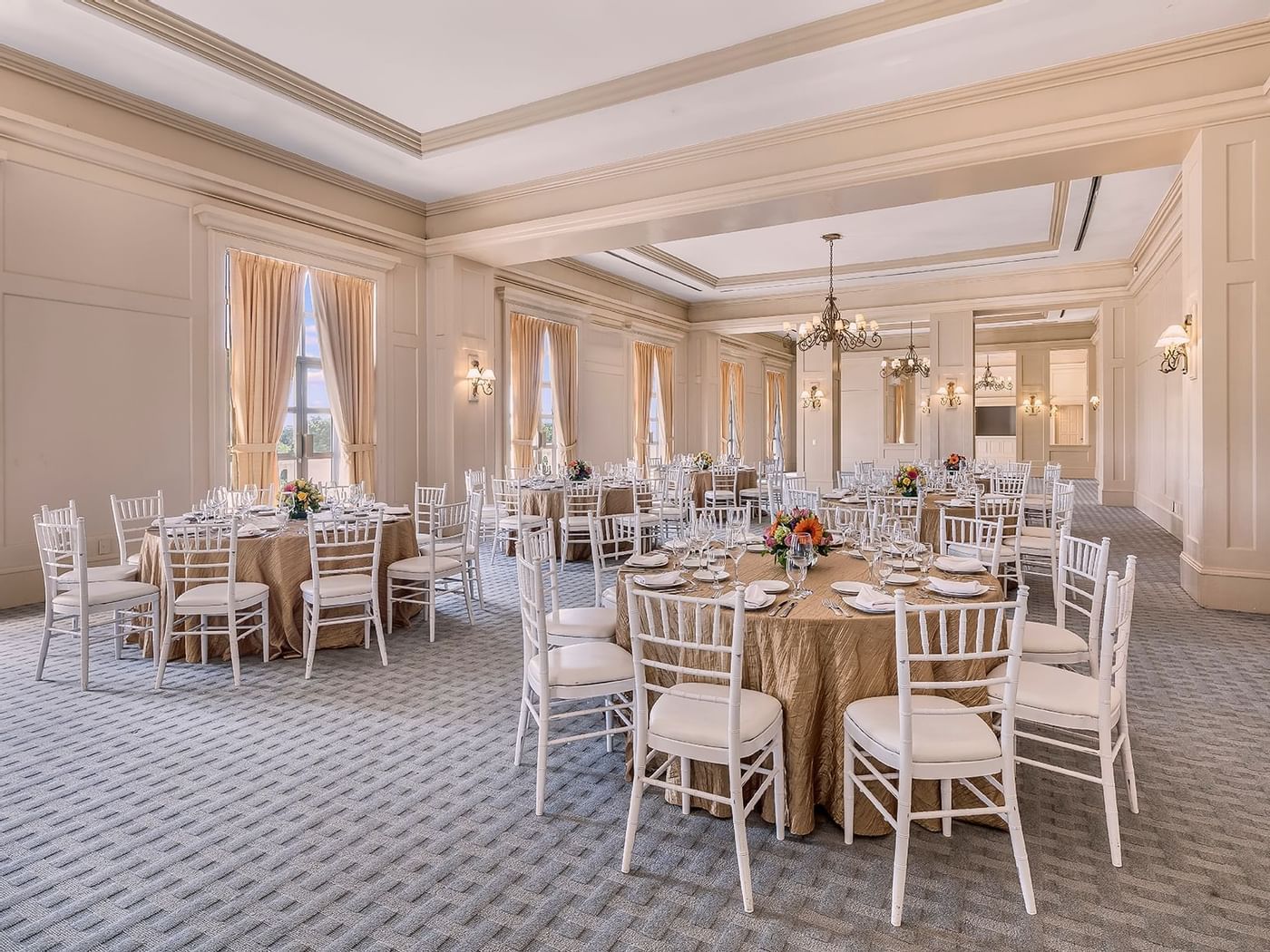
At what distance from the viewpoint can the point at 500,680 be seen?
445 centimetres

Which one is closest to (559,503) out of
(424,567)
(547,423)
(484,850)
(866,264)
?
(424,567)

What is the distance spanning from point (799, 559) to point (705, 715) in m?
0.98

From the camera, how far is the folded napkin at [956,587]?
2.97m

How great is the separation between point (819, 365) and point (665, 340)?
11.4ft

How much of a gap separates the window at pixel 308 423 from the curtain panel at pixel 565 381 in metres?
4.26

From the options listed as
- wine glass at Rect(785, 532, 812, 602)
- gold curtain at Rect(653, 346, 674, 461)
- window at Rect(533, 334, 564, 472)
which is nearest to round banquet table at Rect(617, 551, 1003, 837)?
wine glass at Rect(785, 532, 812, 602)

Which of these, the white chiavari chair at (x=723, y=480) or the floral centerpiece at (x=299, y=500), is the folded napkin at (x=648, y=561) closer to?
the floral centerpiece at (x=299, y=500)

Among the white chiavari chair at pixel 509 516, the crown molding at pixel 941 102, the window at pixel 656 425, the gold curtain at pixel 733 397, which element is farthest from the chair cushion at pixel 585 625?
the gold curtain at pixel 733 397

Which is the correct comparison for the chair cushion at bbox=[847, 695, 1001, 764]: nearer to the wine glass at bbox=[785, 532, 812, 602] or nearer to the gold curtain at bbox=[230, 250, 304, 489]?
the wine glass at bbox=[785, 532, 812, 602]

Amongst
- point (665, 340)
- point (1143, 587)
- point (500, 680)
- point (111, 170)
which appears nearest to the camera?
point (500, 680)

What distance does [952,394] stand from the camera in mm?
13234

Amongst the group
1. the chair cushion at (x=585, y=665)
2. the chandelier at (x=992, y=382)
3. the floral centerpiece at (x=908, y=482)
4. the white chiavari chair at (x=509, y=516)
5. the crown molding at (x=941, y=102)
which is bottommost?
the chair cushion at (x=585, y=665)

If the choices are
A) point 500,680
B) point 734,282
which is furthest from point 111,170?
point 734,282

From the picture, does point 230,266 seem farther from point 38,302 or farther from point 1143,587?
point 1143,587
